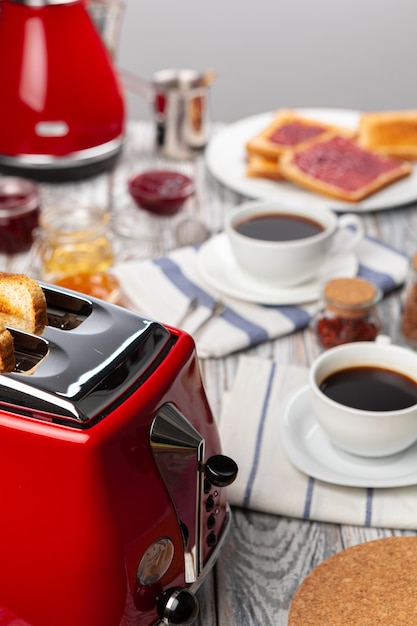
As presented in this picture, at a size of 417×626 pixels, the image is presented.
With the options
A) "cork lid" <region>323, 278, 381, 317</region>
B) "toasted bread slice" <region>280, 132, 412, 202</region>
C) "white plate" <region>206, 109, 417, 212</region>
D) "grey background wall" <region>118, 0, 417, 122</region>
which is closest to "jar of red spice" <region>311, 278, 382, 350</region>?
"cork lid" <region>323, 278, 381, 317</region>

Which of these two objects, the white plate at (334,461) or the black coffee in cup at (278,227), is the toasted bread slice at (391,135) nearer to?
the black coffee in cup at (278,227)

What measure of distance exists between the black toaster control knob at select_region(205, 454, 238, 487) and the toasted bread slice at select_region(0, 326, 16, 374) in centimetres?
18

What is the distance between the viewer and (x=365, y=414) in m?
0.89

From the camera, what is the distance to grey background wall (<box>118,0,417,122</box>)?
351cm

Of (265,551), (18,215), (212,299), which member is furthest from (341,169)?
(265,551)

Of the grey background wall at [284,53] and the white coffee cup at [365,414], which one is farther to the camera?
the grey background wall at [284,53]

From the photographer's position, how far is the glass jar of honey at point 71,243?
4.41ft

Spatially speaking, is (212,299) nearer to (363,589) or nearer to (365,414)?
(365,414)

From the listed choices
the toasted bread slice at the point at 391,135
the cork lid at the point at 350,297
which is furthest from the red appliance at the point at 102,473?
the toasted bread slice at the point at 391,135

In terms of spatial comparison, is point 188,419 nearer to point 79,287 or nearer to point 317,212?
point 79,287

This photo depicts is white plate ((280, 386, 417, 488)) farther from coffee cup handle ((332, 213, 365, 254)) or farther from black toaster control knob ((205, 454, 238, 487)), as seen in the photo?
coffee cup handle ((332, 213, 365, 254))

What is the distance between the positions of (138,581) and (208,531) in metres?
0.11

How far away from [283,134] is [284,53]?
6.34 feet

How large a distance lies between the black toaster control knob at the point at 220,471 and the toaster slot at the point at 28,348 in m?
0.17
